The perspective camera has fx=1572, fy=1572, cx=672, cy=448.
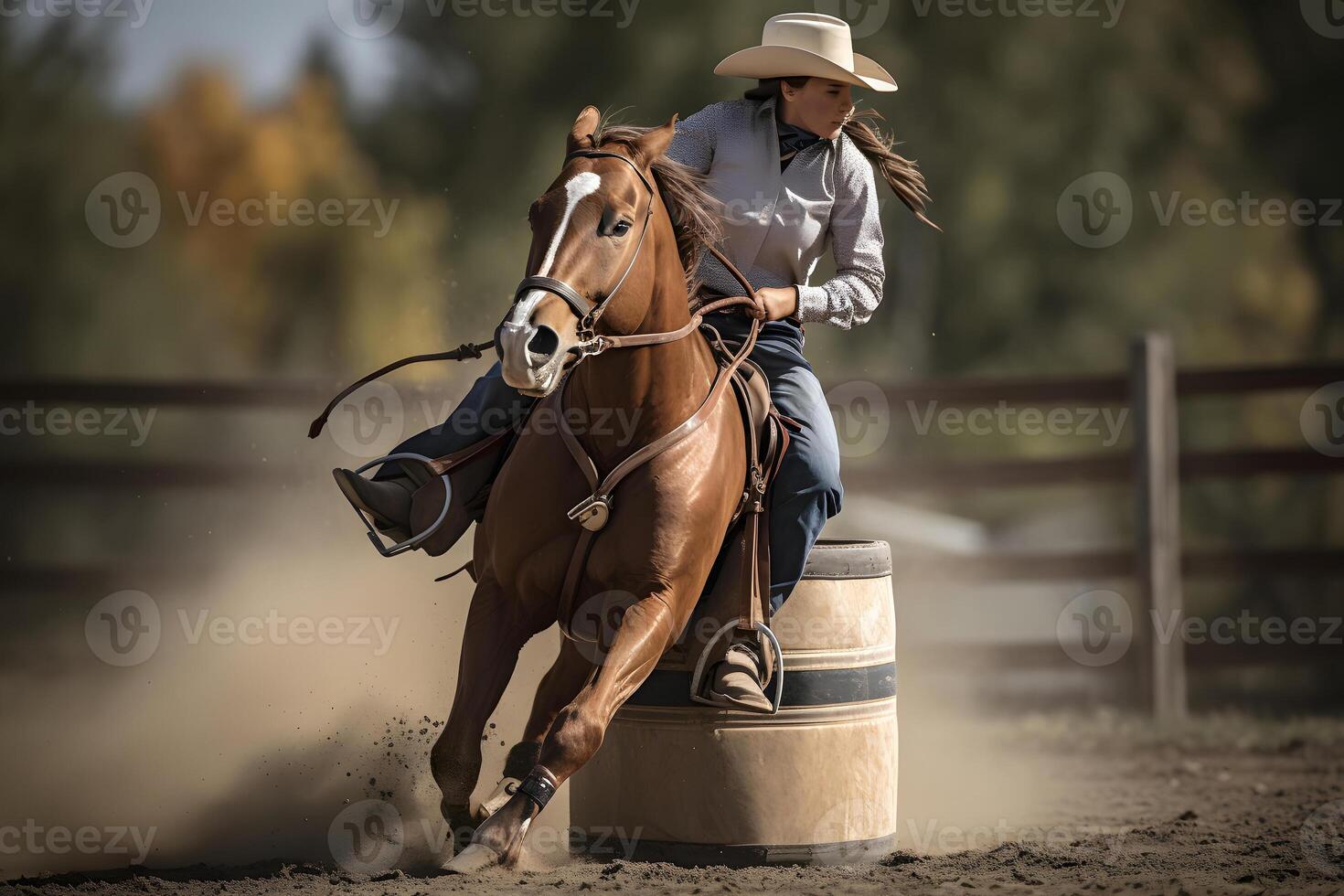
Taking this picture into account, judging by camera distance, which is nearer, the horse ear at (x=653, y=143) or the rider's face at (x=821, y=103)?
the horse ear at (x=653, y=143)

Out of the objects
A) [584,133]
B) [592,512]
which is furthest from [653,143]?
[592,512]

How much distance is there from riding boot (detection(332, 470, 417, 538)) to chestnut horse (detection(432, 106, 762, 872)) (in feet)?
0.79

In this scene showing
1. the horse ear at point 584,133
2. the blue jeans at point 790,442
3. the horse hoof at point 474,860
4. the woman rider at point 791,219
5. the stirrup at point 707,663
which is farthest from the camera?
the woman rider at point 791,219

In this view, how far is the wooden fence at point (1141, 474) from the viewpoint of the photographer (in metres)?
9.09

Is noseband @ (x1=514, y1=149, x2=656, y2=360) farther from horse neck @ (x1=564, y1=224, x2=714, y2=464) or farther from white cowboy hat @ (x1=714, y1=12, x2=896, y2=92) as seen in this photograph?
white cowboy hat @ (x1=714, y1=12, x2=896, y2=92)

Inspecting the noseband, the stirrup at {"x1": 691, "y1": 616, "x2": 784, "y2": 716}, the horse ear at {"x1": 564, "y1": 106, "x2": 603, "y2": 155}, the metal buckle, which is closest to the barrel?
the stirrup at {"x1": 691, "y1": 616, "x2": 784, "y2": 716}

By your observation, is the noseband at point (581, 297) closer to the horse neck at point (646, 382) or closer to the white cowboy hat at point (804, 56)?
the horse neck at point (646, 382)

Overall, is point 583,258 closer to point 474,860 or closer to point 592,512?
point 592,512

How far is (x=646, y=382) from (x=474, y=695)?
985 millimetres

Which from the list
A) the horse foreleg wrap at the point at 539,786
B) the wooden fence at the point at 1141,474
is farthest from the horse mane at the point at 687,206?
the wooden fence at the point at 1141,474

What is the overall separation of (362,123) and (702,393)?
1076cm

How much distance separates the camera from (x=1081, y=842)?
521 cm

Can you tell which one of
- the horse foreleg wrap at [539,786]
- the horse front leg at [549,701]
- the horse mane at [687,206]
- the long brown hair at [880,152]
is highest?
the long brown hair at [880,152]

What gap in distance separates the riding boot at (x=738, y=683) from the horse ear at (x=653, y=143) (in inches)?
54.0
